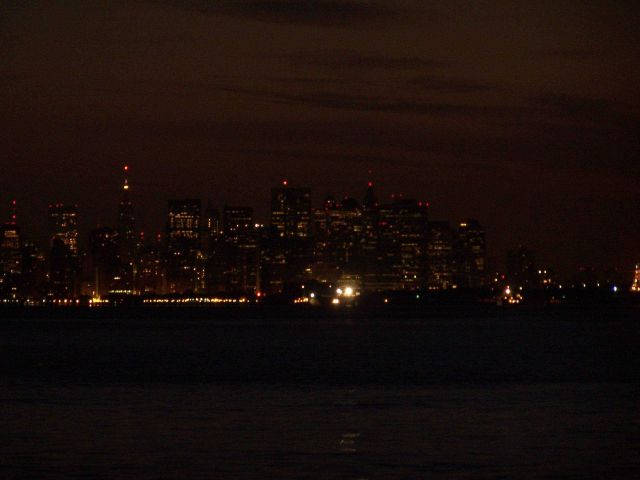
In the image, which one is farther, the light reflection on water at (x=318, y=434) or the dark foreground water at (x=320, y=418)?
the dark foreground water at (x=320, y=418)

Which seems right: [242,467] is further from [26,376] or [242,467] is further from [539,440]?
[26,376]

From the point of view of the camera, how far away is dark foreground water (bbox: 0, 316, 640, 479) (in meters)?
31.0

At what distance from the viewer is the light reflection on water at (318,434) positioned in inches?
1206

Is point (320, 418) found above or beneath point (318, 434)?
above

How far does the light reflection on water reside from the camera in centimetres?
3062

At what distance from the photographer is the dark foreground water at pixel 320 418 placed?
31.0 m

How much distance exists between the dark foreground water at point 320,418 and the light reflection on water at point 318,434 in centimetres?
→ 5

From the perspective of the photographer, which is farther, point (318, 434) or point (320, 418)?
point (320, 418)

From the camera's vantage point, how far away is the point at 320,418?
41.8 m

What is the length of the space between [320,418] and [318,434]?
4566 millimetres

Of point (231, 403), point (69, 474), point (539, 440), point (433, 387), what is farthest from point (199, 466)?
point (433, 387)

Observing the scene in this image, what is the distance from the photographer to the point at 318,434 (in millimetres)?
37188

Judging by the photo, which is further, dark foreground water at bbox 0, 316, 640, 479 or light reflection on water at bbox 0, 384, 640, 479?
dark foreground water at bbox 0, 316, 640, 479

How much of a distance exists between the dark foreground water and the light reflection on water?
2.1 inches
